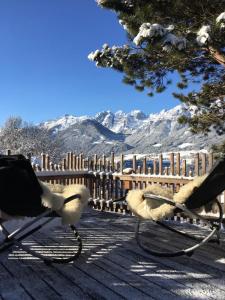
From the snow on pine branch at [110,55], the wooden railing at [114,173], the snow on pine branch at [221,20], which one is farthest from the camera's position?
the snow on pine branch at [110,55]

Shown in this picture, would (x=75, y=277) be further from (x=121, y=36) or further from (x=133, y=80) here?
(x=121, y=36)

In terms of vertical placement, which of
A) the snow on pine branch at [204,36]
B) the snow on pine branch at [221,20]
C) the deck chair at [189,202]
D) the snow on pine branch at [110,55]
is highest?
the snow on pine branch at [110,55]

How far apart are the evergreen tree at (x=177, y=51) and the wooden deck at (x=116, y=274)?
275 cm

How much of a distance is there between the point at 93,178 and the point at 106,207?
0.72 meters

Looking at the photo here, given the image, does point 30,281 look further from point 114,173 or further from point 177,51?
point 114,173

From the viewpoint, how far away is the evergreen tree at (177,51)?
5102 millimetres

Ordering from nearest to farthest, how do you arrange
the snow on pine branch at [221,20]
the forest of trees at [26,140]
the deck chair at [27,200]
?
1. the deck chair at [27,200]
2. the snow on pine branch at [221,20]
3. the forest of trees at [26,140]

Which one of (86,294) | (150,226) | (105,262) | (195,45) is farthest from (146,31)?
(86,294)

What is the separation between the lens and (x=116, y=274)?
2.99 m

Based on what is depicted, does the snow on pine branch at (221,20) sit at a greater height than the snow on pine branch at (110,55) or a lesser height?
lesser

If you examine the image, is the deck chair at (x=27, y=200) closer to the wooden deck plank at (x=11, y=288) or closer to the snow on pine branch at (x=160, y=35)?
the wooden deck plank at (x=11, y=288)

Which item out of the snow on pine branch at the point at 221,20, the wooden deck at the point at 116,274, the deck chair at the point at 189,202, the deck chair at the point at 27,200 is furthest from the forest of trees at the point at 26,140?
the deck chair at the point at 27,200

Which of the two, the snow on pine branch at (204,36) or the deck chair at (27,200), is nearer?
the deck chair at (27,200)

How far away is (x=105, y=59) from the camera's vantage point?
23.0 ft
